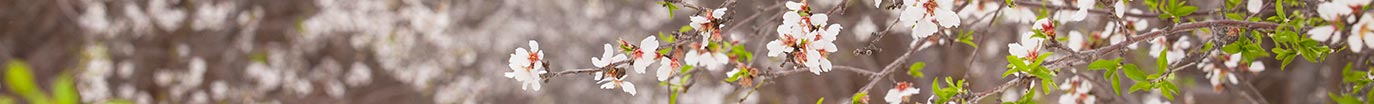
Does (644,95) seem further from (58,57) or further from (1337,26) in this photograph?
(1337,26)

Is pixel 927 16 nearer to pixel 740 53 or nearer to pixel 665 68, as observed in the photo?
pixel 665 68

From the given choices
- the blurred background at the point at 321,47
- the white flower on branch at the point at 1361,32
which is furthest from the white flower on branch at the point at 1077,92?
the blurred background at the point at 321,47

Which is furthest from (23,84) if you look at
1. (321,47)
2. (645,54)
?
(645,54)

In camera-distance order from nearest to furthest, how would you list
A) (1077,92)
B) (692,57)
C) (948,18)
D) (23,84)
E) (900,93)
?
(948,18)
(692,57)
(900,93)
(1077,92)
(23,84)

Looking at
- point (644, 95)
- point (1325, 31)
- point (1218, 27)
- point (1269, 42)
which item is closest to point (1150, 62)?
point (1269, 42)

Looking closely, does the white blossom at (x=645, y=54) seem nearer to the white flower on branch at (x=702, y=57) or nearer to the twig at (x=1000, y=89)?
the white flower on branch at (x=702, y=57)

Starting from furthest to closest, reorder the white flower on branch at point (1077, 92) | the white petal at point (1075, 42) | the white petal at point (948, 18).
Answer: the white flower on branch at point (1077, 92) → the white petal at point (1075, 42) → the white petal at point (948, 18)
